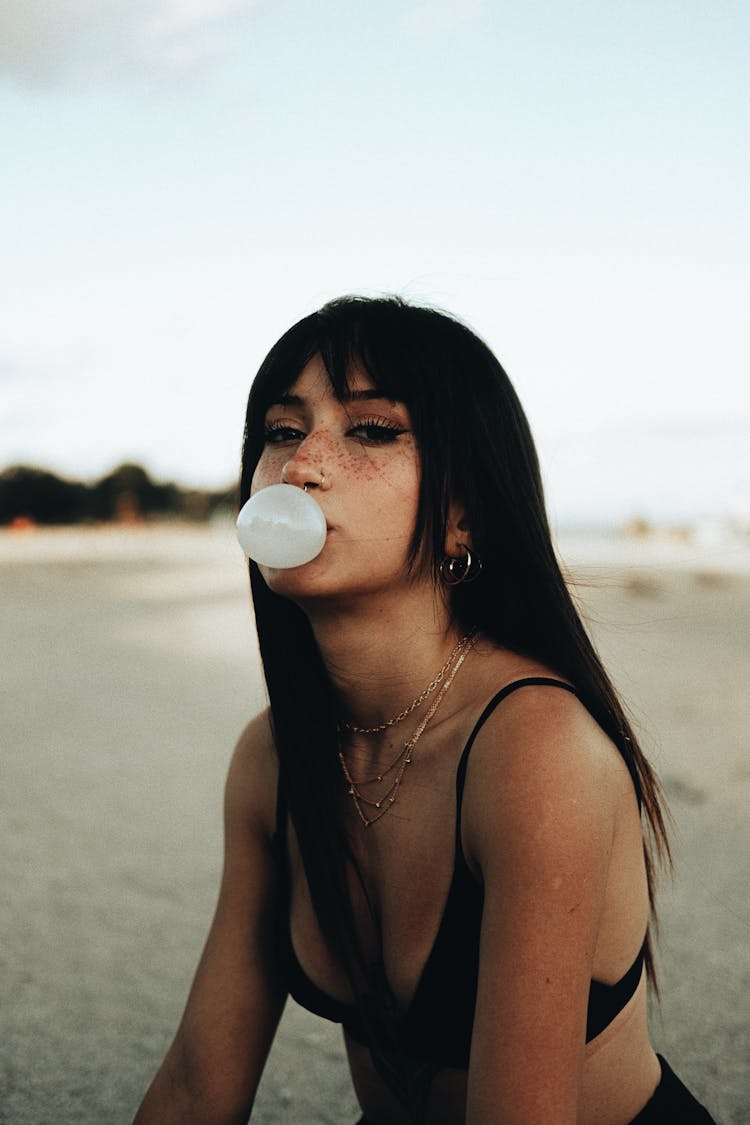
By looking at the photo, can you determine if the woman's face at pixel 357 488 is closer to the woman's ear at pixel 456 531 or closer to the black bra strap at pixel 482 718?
the woman's ear at pixel 456 531

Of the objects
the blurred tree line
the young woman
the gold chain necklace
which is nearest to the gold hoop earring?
the young woman

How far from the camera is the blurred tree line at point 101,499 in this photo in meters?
37.8

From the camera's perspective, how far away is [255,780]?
A: 1.95m

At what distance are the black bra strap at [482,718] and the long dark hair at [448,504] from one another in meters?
0.12

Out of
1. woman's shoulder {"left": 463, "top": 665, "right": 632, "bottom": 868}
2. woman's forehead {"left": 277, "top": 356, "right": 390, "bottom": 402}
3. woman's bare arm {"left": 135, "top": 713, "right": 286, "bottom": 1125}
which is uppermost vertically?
woman's forehead {"left": 277, "top": 356, "right": 390, "bottom": 402}

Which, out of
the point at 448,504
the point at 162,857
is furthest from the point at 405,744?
the point at 162,857

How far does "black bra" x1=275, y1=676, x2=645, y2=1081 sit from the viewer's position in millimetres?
1546

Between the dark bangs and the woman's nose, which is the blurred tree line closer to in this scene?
the dark bangs

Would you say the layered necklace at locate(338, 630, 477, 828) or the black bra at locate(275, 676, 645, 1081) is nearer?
the black bra at locate(275, 676, 645, 1081)

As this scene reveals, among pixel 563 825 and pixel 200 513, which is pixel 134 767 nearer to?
pixel 563 825

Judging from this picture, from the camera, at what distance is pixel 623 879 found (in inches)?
64.4

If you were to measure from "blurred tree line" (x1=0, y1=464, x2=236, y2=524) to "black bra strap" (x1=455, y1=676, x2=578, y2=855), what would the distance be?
32.2 meters

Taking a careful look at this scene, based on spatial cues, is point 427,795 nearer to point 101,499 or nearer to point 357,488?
point 357,488

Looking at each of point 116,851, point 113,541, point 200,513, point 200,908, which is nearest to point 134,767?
point 116,851
